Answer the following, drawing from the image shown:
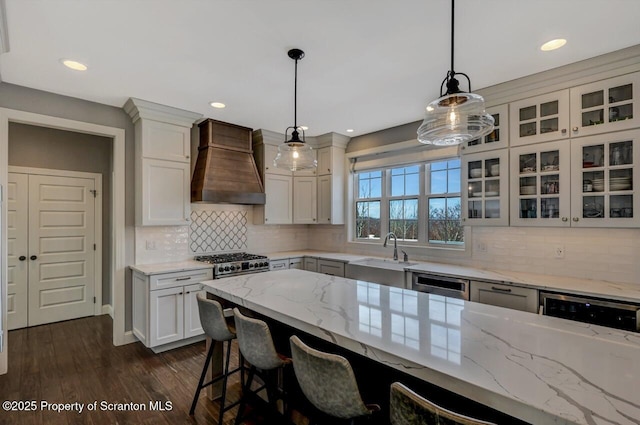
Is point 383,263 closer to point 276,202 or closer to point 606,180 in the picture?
point 276,202

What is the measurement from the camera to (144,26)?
1995 mm

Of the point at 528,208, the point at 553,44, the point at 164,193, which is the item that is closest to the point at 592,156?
the point at 528,208

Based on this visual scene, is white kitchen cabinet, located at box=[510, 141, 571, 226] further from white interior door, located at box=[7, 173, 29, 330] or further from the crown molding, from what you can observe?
white interior door, located at box=[7, 173, 29, 330]

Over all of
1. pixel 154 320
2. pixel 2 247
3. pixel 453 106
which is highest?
pixel 453 106

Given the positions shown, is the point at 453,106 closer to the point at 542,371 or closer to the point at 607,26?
the point at 542,371

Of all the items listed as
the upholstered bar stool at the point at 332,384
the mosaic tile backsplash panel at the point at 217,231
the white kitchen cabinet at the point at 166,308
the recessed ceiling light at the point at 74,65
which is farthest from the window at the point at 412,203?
the recessed ceiling light at the point at 74,65

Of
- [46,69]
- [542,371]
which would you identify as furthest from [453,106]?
[46,69]

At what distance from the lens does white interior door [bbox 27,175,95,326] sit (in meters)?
4.08

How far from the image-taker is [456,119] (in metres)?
1.67

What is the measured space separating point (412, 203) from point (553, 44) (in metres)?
2.28

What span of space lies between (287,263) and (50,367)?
2607 millimetres

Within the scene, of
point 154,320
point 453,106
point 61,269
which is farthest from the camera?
point 61,269

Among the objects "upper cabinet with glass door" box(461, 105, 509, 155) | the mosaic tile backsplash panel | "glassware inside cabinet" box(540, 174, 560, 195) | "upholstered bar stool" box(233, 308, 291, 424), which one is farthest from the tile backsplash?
"upholstered bar stool" box(233, 308, 291, 424)

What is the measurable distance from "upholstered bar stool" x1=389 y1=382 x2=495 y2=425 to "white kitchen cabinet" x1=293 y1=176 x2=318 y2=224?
3.80 metres
